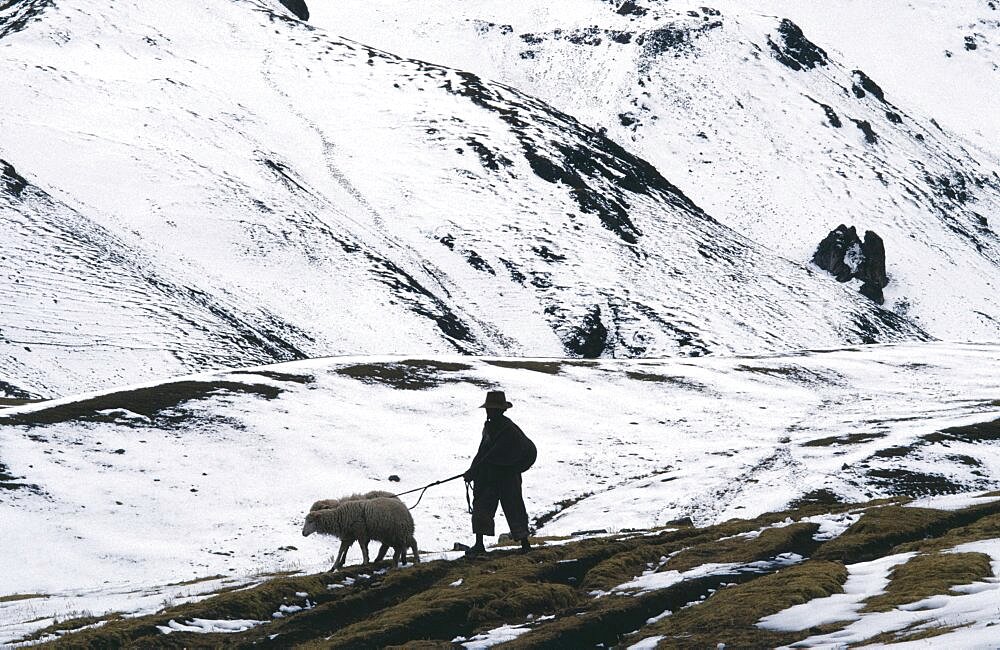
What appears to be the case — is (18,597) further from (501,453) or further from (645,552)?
(645,552)

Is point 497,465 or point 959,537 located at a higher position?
point 959,537

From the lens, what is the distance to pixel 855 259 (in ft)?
391

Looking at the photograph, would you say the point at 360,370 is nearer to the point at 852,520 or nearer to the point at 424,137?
the point at 852,520

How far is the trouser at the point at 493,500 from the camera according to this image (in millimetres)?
16812

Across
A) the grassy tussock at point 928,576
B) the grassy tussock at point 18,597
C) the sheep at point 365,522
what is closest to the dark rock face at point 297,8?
the grassy tussock at point 18,597

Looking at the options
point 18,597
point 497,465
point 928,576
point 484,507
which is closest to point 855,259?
point 497,465

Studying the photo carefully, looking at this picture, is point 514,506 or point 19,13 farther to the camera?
point 19,13

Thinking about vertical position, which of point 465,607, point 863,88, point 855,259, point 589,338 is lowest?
point 589,338

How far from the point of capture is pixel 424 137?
118688 millimetres

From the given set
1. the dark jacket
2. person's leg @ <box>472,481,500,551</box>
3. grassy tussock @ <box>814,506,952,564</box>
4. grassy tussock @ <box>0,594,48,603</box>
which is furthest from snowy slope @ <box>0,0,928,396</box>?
grassy tussock @ <box>814,506,952,564</box>

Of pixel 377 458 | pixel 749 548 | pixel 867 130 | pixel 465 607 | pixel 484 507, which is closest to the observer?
pixel 465 607

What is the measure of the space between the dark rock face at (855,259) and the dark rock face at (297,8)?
98.2 metres

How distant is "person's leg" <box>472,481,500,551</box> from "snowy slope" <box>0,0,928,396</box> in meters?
44.0

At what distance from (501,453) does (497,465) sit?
25cm
